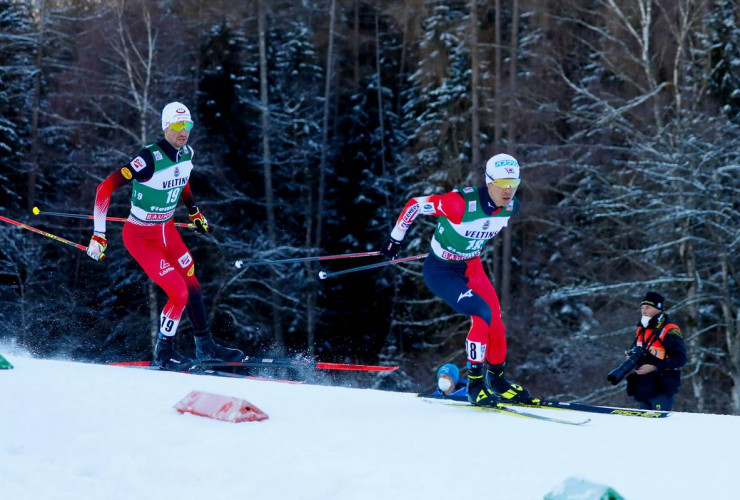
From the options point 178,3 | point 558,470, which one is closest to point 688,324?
point 558,470

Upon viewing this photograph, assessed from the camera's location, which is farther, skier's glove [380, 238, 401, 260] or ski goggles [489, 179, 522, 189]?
skier's glove [380, 238, 401, 260]

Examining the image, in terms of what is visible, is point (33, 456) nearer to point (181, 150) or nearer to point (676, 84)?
point (181, 150)

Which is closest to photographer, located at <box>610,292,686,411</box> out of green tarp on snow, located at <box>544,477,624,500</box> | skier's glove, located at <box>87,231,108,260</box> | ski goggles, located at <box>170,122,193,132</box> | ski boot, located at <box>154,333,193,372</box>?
ski boot, located at <box>154,333,193,372</box>

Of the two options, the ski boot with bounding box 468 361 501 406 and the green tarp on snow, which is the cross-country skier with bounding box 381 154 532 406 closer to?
the ski boot with bounding box 468 361 501 406

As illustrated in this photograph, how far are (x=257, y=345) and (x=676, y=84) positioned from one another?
37.8ft

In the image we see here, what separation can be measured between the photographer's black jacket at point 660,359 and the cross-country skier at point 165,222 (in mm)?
3831

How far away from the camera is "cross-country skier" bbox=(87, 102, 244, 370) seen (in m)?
7.01

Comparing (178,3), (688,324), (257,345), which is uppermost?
(178,3)

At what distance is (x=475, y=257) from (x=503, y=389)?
1.00 m

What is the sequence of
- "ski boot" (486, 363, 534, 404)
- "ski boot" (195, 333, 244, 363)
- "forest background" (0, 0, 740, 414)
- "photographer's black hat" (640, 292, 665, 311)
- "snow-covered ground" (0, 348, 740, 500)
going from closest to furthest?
"snow-covered ground" (0, 348, 740, 500), "ski boot" (486, 363, 534, 404), "photographer's black hat" (640, 292, 665, 311), "ski boot" (195, 333, 244, 363), "forest background" (0, 0, 740, 414)

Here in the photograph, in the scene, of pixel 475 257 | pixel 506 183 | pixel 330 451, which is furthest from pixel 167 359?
pixel 330 451

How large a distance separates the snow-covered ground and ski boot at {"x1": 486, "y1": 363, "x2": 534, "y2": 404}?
249 millimetres

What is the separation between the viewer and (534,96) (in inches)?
784

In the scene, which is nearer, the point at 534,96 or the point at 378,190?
the point at 534,96
